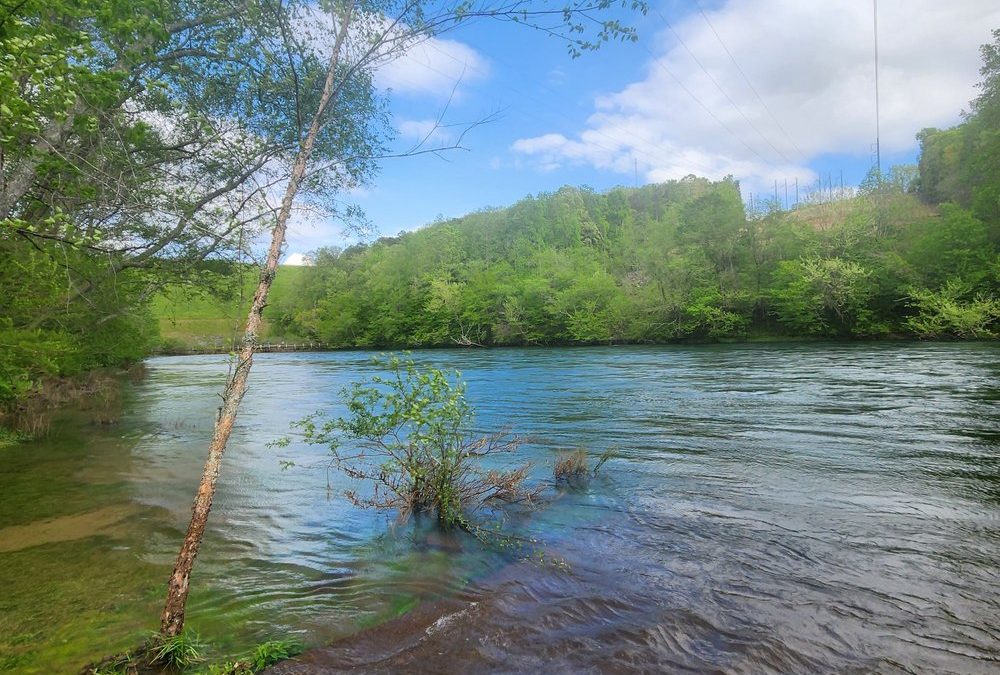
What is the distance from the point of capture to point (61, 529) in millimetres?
8547

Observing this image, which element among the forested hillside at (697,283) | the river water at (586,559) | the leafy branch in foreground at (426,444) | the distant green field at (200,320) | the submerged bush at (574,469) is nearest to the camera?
the river water at (586,559)

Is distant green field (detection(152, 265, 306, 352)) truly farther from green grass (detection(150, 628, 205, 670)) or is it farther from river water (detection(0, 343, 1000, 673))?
river water (detection(0, 343, 1000, 673))

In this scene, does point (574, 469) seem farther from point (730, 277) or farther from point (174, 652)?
point (730, 277)

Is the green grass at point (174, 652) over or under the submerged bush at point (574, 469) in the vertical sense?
over

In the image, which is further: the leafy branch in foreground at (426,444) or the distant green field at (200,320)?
the distant green field at (200,320)

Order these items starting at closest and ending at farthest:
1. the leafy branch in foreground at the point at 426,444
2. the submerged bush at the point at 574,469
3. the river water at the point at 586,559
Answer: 1. the river water at the point at 586,559
2. the leafy branch in foreground at the point at 426,444
3. the submerged bush at the point at 574,469

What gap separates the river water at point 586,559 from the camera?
5.22 m

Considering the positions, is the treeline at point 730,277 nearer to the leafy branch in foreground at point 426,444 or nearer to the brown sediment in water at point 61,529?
the leafy branch in foreground at point 426,444

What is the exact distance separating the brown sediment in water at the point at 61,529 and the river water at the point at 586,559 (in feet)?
0.18

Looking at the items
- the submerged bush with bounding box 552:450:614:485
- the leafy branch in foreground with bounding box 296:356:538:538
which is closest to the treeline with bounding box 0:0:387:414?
the leafy branch in foreground with bounding box 296:356:538:538

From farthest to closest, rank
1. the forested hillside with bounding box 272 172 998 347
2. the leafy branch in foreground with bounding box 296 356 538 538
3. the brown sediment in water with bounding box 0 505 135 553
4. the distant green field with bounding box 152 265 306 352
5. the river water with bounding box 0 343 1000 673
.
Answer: the forested hillside with bounding box 272 172 998 347, the distant green field with bounding box 152 265 306 352, the leafy branch in foreground with bounding box 296 356 538 538, the brown sediment in water with bounding box 0 505 135 553, the river water with bounding box 0 343 1000 673

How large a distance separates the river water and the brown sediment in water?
5 cm

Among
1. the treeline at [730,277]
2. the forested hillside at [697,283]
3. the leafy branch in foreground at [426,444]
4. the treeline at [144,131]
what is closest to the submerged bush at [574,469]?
the leafy branch in foreground at [426,444]

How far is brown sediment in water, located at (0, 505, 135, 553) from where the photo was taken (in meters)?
7.96
